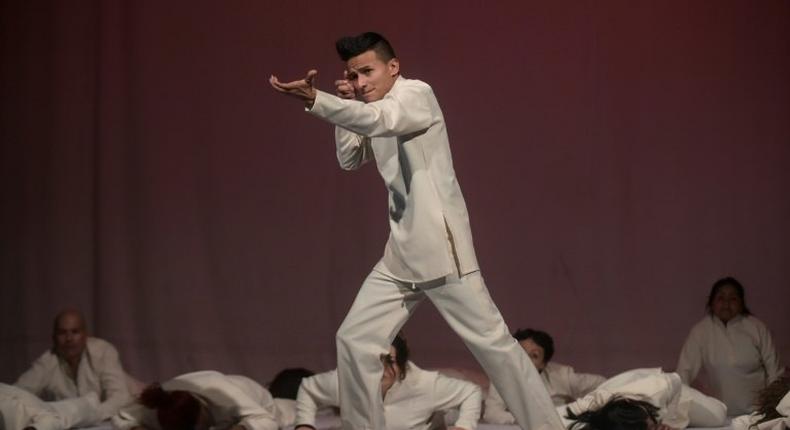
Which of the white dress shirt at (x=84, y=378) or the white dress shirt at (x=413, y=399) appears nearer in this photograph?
the white dress shirt at (x=413, y=399)

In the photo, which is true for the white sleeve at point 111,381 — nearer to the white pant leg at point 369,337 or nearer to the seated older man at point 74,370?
the seated older man at point 74,370

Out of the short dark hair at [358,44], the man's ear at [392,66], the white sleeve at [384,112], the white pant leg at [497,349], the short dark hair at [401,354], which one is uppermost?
the short dark hair at [358,44]

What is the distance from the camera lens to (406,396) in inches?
209

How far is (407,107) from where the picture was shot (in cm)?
365

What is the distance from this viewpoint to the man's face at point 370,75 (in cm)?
376

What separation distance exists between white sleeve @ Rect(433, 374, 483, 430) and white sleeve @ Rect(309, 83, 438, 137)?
168 cm

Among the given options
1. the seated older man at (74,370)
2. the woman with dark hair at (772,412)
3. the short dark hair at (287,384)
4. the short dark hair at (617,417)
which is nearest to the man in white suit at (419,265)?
the short dark hair at (617,417)

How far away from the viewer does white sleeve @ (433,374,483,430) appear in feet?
16.8

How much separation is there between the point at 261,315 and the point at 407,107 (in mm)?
3631

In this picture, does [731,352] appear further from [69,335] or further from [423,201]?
[69,335]

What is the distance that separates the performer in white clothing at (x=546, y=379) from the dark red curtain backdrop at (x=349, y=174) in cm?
74

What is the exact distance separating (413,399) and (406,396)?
31 millimetres

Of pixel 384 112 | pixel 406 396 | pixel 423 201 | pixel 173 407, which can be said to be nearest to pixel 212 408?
pixel 173 407

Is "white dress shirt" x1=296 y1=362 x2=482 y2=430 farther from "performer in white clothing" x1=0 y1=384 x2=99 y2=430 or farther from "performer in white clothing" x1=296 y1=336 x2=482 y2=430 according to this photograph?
"performer in white clothing" x1=0 y1=384 x2=99 y2=430
